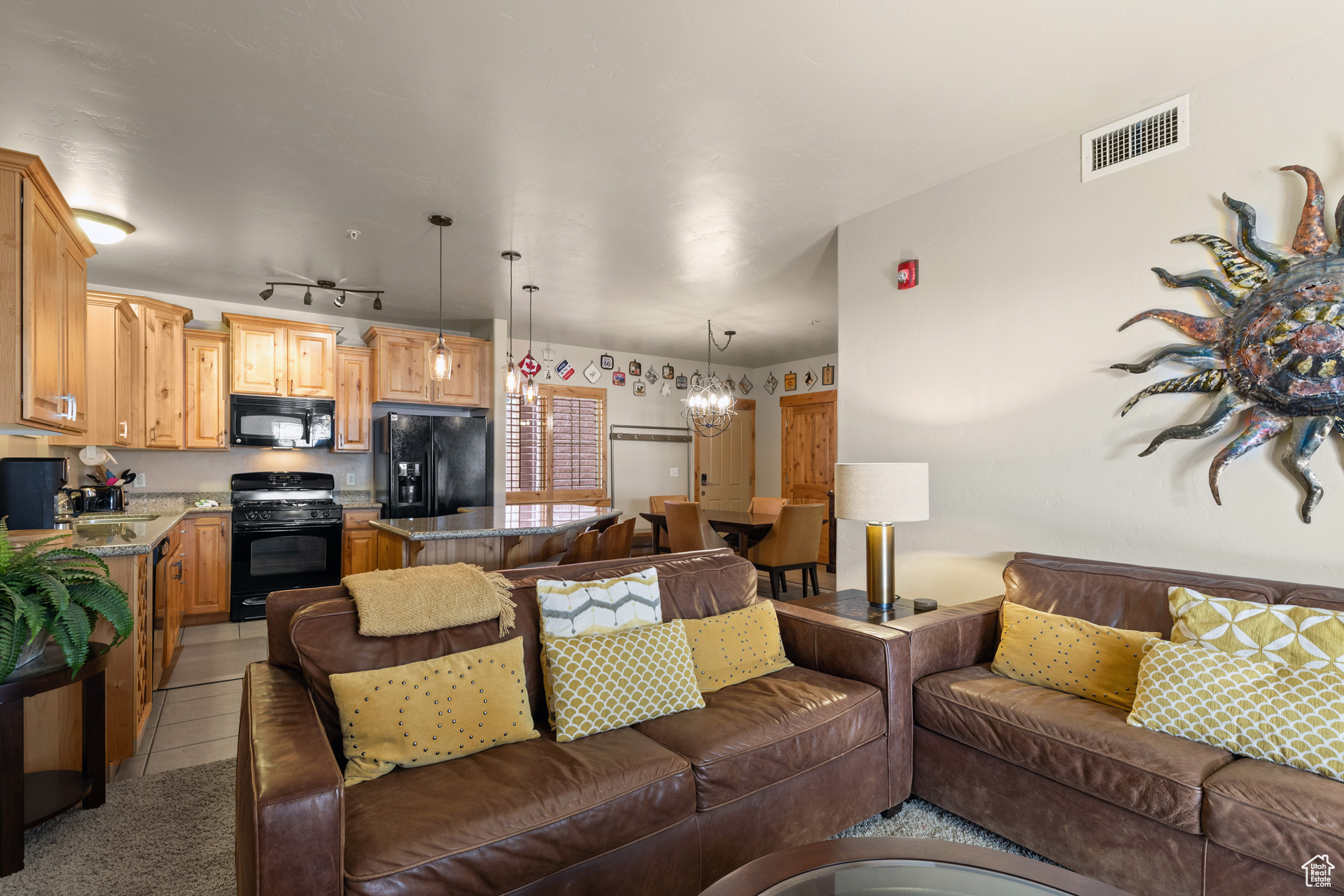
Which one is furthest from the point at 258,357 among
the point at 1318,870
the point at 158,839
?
the point at 1318,870

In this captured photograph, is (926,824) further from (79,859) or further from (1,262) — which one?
(1,262)

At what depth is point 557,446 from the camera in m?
7.19

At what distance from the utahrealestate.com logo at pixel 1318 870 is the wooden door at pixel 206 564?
5.83 metres

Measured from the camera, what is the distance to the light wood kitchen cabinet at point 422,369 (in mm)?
5676

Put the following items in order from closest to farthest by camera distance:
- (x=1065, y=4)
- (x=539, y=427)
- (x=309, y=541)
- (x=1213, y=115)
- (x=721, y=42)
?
(x=1065, y=4) → (x=721, y=42) → (x=1213, y=115) → (x=309, y=541) → (x=539, y=427)

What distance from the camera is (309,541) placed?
16.7 feet

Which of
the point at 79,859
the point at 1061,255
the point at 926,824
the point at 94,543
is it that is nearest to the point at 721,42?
the point at 1061,255

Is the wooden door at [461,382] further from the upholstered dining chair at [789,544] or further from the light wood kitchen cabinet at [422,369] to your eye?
the upholstered dining chair at [789,544]

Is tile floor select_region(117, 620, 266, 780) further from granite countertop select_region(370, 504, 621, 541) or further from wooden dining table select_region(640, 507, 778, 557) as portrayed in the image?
wooden dining table select_region(640, 507, 778, 557)

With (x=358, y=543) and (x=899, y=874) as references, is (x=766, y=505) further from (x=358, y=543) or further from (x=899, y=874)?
(x=899, y=874)

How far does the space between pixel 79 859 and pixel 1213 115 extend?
4459mm

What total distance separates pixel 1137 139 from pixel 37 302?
4200 millimetres

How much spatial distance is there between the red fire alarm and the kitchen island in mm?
2225

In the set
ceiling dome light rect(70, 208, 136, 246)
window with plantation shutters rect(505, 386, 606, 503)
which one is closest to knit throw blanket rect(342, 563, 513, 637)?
ceiling dome light rect(70, 208, 136, 246)
